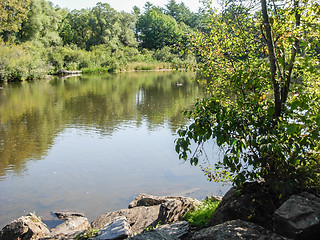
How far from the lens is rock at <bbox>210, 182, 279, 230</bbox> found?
145 inches

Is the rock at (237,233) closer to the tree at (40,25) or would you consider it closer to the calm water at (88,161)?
the calm water at (88,161)

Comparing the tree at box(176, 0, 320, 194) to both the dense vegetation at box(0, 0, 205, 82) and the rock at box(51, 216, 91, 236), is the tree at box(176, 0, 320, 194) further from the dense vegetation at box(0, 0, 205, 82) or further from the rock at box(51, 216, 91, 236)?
the dense vegetation at box(0, 0, 205, 82)

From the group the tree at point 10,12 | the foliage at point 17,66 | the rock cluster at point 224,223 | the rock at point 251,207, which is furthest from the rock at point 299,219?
the tree at point 10,12

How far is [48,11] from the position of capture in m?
63.4

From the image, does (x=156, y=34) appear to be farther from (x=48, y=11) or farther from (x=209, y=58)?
(x=209, y=58)

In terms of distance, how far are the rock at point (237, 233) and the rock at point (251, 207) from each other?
45cm

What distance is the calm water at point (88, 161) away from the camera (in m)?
7.47

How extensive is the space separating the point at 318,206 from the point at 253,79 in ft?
5.65

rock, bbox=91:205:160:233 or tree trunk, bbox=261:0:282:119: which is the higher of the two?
tree trunk, bbox=261:0:282:119

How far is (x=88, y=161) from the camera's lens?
10102 millimetres

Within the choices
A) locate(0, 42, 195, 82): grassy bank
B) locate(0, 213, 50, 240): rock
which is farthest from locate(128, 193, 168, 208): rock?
locate(0, 42, 195, 82): grassy bank

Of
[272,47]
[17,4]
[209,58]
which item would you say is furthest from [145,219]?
[17,4]

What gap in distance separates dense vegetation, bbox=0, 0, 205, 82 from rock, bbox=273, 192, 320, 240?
34.2 meters

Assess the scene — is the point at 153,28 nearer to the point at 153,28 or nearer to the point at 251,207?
the point at 153,28
